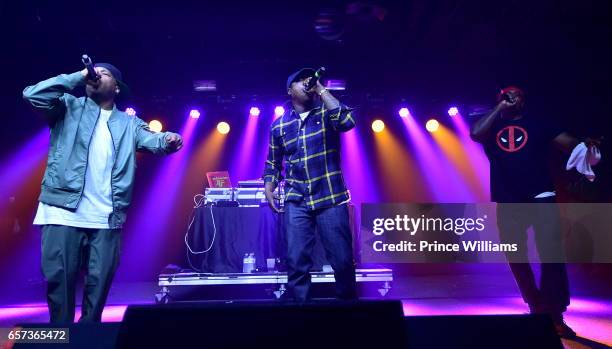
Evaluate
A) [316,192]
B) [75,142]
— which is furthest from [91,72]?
[316,192]

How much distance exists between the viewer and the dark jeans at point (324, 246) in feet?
8.42

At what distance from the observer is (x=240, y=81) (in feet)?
23.3

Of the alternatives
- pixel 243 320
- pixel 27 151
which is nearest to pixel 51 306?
pixel 243 320

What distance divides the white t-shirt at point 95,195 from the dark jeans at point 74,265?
0.05 m

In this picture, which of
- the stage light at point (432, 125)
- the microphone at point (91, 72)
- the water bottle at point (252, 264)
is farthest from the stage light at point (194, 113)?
the microphone at point (91, 72)

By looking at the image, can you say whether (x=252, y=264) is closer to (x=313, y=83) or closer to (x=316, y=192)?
(x=316, y=192)

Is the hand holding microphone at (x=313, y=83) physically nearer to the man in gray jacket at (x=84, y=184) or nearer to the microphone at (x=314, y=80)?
the microphone at (x=314, y=80)

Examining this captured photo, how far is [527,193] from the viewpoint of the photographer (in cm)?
309

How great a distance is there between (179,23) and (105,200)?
14.4ft

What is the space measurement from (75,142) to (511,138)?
3.28 m

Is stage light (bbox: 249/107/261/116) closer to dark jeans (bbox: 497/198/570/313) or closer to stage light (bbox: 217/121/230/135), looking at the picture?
stage light (bbox: 217/121/230/135)

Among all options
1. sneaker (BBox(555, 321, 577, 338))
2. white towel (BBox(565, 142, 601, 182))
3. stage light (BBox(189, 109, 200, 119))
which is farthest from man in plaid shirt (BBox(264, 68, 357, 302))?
stage light (BBox(189, 109, 200, 119))

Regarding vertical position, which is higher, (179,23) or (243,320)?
(179,23)

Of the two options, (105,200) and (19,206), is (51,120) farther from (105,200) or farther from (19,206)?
(19,206)
